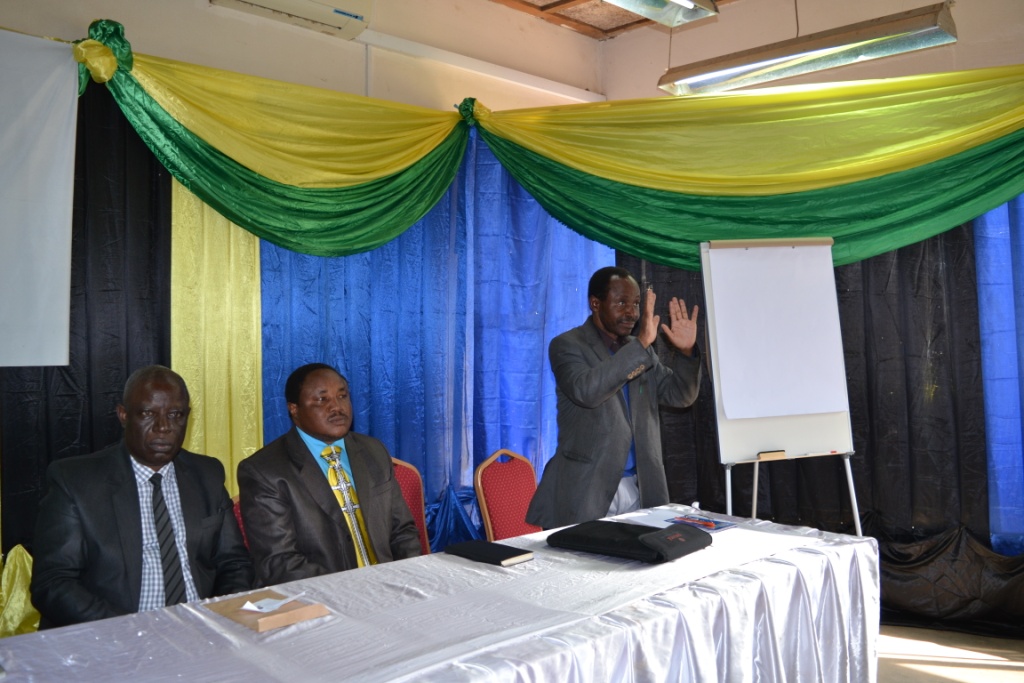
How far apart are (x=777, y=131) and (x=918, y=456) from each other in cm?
174

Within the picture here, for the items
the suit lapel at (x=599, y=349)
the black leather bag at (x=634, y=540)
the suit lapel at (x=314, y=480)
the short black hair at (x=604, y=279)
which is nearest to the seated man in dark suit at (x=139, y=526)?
the suit lapel at (x=314, y=480)

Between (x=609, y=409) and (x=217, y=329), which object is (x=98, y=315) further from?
(x=609, y=409)

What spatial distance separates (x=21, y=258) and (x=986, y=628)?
437 cm

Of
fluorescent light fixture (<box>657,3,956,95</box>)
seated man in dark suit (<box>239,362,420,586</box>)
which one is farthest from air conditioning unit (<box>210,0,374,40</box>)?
seated man in dark suit (<box>239,362,420,586</box>)

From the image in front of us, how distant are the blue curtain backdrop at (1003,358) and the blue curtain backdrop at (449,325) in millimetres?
1971

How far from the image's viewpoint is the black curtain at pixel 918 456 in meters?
4.05

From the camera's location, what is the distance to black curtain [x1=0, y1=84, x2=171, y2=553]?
3035 millimetres

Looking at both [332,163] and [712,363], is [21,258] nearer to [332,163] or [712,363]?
[332,163]

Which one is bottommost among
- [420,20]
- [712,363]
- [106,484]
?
[106,484]

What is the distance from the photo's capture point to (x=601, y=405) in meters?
3.11

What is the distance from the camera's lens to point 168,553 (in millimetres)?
2400

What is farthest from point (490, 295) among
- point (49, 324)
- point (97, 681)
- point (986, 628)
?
point (97, 681)

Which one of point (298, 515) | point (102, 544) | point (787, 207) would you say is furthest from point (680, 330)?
point (102, 544)

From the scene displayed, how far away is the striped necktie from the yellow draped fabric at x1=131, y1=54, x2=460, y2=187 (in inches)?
59.2
